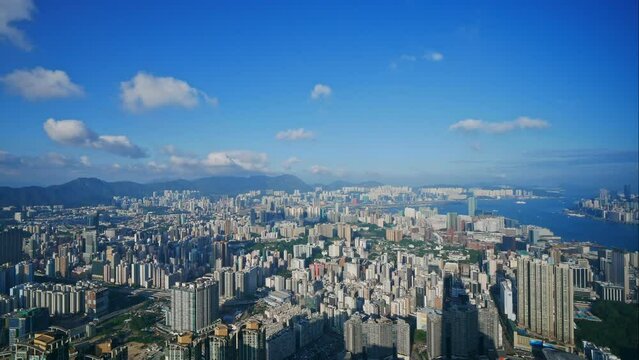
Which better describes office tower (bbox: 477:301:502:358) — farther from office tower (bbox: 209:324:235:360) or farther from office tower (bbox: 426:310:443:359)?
office tower (bbox: 209:324:235:360)

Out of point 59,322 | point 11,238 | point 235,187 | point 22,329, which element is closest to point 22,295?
point 59,322

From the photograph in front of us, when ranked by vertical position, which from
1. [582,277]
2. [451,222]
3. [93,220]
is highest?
[93,220]

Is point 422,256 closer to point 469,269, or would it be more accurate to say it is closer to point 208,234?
point 469,269

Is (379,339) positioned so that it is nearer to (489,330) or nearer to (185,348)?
(489,330)

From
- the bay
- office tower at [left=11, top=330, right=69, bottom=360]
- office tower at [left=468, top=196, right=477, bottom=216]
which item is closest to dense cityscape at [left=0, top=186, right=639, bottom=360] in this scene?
office tower at [left=11, top=330, right=69, bottom=360]

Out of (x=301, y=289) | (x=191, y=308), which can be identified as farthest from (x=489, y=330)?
(x=191, y=308)

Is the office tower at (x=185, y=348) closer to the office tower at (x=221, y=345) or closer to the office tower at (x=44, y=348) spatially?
the office tower at (x=221, y=345)
